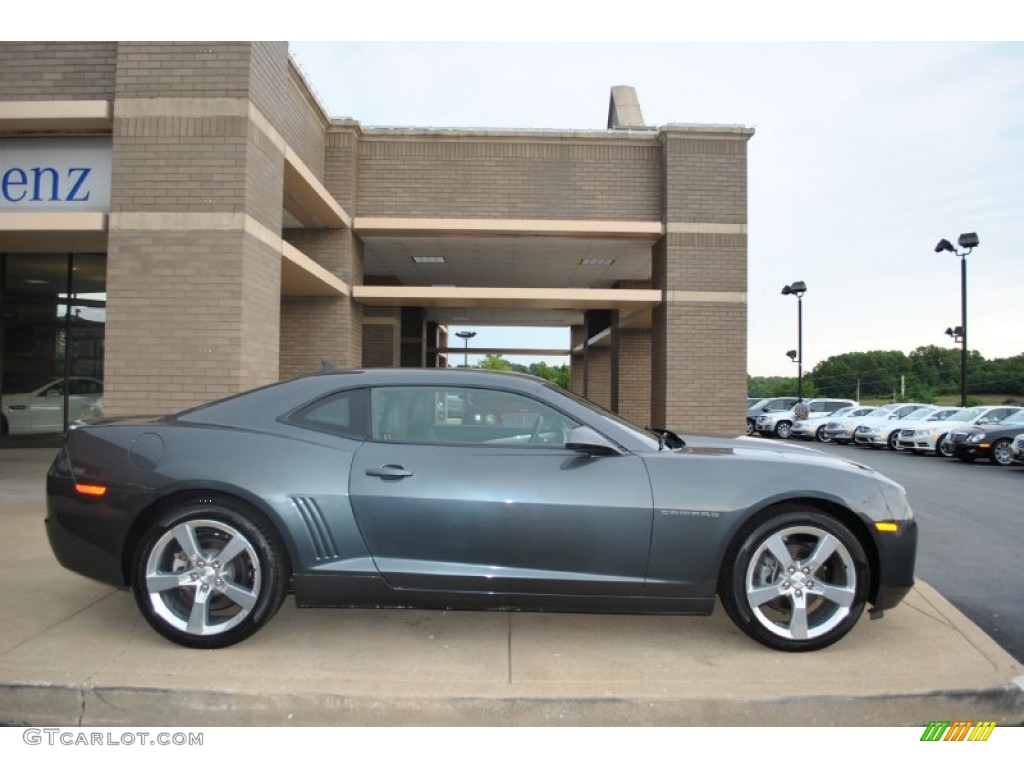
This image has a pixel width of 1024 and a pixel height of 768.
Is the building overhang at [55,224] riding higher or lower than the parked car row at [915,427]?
higher

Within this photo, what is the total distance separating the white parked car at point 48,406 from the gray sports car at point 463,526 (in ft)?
34.4

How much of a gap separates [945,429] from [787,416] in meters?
8.88

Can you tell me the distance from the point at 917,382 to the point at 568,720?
97.2 meters

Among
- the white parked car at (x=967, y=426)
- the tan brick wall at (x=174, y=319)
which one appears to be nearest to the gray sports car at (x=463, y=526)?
the tan brick wall at (x=174, y=319)

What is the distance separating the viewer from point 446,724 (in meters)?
3.03

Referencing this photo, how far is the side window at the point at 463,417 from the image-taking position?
377 cm

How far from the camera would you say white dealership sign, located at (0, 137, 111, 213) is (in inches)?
309

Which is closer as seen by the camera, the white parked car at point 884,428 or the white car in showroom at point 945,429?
the white car in showroom at point 945,429

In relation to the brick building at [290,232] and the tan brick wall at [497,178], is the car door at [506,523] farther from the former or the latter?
the tan brick wall at [497,178]

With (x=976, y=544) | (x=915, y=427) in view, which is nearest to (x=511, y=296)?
(x=976, y=544)

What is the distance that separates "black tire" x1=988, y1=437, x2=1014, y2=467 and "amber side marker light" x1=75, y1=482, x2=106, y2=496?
682 inches

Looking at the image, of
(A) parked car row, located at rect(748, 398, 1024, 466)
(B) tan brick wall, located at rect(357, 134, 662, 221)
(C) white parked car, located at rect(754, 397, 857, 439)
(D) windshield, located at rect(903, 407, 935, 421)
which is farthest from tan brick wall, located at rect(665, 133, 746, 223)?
(C) white parked car, located at rect(754, 397, 857, 439)

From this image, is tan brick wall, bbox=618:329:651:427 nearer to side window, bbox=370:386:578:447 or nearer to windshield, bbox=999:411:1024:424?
windshield, bbox=999:411:1024:424

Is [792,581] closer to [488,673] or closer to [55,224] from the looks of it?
[488,673]
